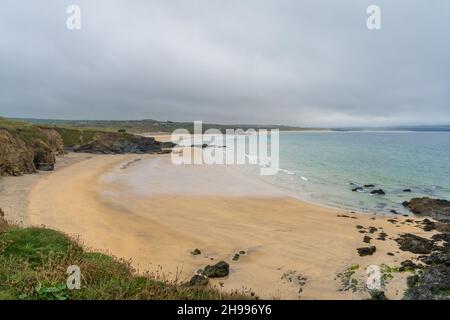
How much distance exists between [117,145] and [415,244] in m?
69.3

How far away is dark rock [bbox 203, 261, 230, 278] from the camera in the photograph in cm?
1417

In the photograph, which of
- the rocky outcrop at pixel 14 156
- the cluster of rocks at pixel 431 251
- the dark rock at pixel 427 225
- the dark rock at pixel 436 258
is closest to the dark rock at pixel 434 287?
the cluster of rocks at pixel 431 251

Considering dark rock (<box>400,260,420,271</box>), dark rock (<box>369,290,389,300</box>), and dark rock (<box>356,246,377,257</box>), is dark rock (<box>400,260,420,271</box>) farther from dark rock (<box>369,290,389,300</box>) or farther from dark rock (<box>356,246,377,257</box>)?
dark rock (<box>369,290,389,300</box>)

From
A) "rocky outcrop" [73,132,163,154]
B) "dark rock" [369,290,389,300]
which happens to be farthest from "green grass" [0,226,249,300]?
"rocky outcrop" [73,132,163,154]

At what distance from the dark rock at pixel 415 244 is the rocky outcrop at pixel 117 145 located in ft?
214

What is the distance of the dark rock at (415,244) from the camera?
1785 cm

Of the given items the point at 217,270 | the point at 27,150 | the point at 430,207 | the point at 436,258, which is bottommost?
the point at 430,207

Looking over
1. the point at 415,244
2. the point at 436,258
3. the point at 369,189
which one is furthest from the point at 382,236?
the point at 369,189

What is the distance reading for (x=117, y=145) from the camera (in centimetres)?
7819

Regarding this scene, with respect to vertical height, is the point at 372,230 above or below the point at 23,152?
below

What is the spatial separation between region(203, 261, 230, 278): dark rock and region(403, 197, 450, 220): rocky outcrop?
802 inches

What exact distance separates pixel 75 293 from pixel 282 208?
22.8m

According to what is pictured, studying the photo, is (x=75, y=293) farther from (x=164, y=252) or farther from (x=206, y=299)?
(x=164, y=252)

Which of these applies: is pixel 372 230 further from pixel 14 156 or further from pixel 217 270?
pixel 14 156
